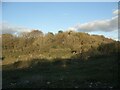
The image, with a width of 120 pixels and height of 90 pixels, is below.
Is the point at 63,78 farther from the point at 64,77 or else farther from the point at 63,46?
the point at 63,46

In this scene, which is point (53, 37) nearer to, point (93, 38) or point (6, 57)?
point (93, 38)

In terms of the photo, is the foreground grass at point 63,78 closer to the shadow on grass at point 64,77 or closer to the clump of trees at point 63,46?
the shadow on grass at point 64,77

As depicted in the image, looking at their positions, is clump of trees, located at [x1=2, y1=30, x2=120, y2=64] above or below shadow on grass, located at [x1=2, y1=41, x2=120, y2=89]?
above

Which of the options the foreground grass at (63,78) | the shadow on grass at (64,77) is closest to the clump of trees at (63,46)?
the shadow on grass at (64,77)

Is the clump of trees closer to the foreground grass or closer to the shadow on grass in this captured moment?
the shadow on grass

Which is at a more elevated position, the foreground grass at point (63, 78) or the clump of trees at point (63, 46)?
the clump of trees at point (63, 46)

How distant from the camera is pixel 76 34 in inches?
3118

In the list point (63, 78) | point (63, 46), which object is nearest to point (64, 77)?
point (63, 78)

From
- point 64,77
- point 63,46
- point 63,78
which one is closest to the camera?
point 63,78

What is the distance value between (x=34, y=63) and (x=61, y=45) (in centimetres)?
2428

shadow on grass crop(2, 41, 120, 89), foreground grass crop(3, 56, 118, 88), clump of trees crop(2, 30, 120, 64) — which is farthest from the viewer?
clump of trees crop(2, 30, 120, 64)

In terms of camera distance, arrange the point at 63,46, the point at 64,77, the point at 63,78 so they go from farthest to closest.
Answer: the point at 63,46 → the point at 64,77 → the point at 63,78

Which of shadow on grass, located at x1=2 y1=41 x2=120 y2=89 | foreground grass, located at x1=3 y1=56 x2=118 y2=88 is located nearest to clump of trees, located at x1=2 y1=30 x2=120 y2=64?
shadow on grass, located at x1=2 y1=41 x2=120 y2=89

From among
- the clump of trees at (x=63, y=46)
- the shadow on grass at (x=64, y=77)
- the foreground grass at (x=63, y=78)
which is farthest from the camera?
the clump of trees at (x=63, y=46)
